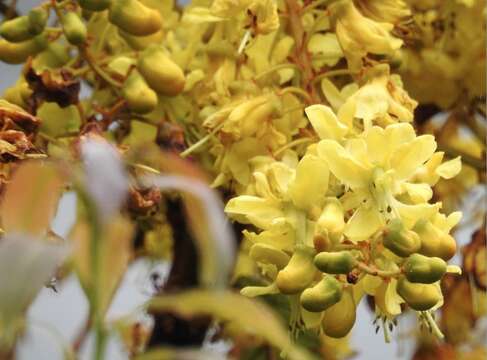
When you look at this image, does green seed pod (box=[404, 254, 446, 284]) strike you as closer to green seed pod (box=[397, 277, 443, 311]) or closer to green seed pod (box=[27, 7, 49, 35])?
green seed pod (box=[397, 277, 443, 311])

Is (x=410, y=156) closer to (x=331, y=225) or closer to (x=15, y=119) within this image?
(x=331, y=225)

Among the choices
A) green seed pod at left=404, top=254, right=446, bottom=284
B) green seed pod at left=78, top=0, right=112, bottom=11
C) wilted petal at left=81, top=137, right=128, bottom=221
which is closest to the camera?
wilted petal at left=81, top=137, right=128, bottom=221

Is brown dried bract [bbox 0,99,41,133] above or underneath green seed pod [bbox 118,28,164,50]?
above

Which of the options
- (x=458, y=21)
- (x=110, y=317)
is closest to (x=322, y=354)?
(x=458, y=21)

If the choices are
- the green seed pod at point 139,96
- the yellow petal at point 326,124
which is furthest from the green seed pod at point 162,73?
the yellow petal at point 326,124

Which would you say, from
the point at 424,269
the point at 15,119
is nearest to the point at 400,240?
the point at 424,269

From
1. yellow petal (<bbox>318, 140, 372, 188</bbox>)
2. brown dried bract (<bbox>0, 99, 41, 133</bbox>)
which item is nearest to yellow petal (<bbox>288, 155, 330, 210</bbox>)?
yellow petal (<bbox>318, 140, 372, 188</bbox>)

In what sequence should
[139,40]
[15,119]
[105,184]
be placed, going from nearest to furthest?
[105,184]
[15,119]
[139,40]
